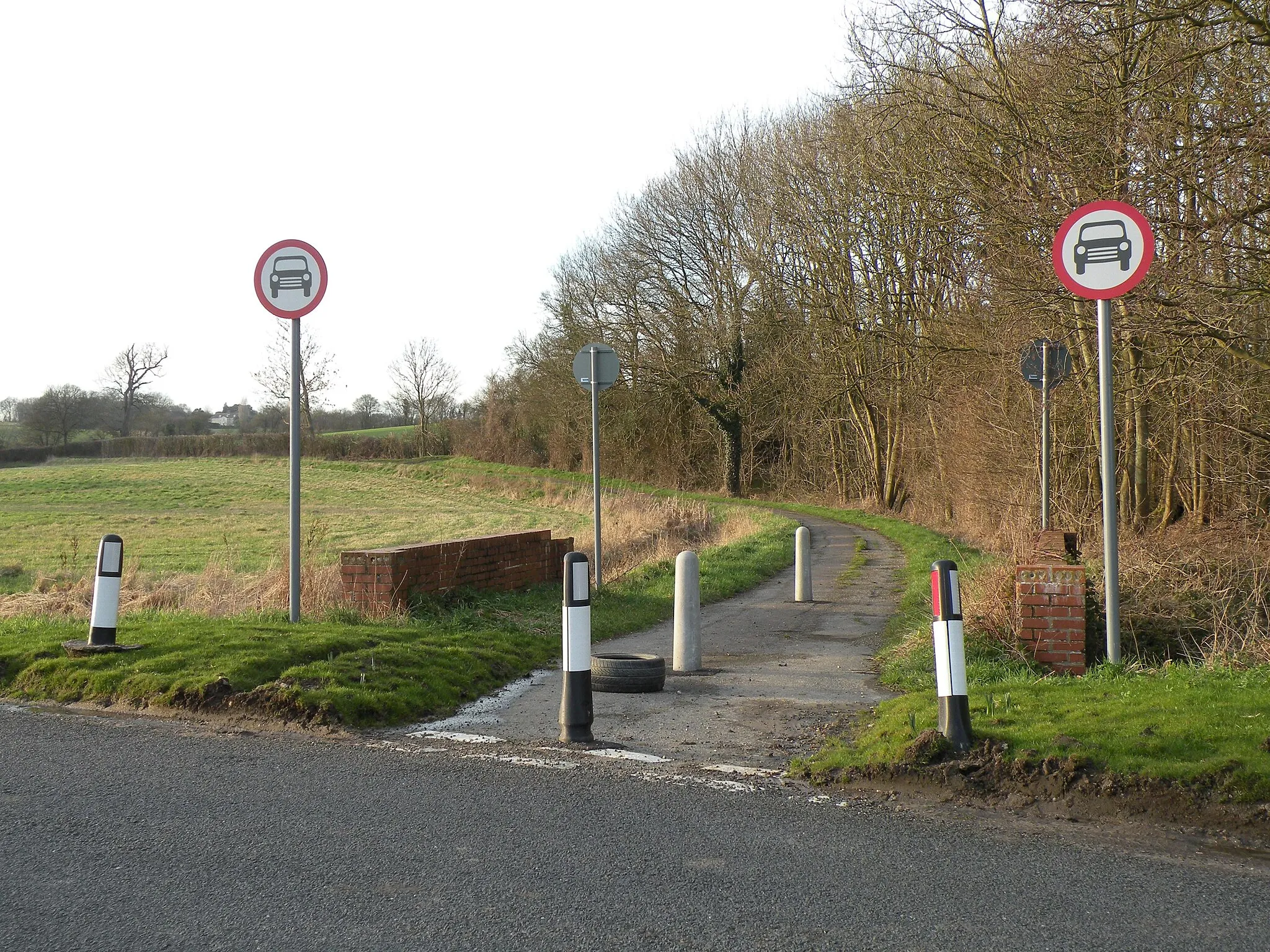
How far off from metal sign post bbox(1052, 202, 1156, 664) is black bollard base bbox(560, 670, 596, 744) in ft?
12.2

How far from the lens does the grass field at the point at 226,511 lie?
23766mm

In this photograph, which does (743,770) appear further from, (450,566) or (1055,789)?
(450,566)

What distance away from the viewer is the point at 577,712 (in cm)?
620

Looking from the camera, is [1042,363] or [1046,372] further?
[1042,363]

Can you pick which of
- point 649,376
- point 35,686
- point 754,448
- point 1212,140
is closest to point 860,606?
point 1212,140

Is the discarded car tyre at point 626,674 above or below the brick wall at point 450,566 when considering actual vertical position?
below

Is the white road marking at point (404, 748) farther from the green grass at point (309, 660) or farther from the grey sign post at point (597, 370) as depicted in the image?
the grey sign post at point (597, 370)

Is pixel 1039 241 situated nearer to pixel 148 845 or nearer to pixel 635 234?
pixel 148 845

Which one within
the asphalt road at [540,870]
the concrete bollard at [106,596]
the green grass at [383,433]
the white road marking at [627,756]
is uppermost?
the green grass at [383,433]

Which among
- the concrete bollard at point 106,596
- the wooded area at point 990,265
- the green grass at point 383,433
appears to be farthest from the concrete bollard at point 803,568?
the green grass at point 383,433

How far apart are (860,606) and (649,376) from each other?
2850 cm

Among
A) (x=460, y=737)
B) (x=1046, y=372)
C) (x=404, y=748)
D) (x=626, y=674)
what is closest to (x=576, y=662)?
(x=460, y=737)

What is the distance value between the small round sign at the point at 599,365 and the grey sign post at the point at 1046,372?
5.18m

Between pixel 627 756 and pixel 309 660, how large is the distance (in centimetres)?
294
